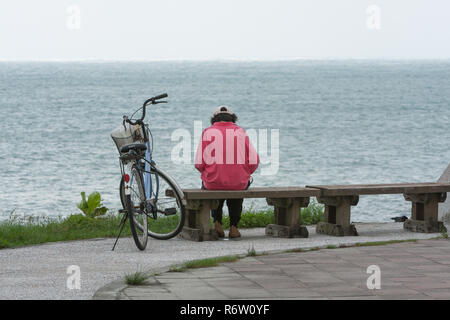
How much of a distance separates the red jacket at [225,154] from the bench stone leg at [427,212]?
7.50 feet

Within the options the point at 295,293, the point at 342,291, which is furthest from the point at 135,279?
the point at 342,291

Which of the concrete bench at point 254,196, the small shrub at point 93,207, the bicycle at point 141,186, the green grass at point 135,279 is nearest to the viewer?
the green grass at point 135,279

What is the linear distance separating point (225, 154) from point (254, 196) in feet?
1.87

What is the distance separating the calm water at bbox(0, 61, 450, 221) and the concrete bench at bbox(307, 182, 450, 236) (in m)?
11.1

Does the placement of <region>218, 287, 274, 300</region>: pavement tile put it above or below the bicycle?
below

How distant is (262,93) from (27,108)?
35162 millimetres

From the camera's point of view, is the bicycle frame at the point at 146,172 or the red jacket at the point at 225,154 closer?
the bicycle frame at the point at 146,172

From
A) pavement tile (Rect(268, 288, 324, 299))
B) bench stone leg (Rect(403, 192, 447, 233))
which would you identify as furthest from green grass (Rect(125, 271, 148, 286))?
bench stone leg (Rect(403, 192, 447, 233))

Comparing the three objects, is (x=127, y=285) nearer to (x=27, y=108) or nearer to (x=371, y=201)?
(x=371, y=201)

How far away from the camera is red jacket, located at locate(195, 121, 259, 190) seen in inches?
406

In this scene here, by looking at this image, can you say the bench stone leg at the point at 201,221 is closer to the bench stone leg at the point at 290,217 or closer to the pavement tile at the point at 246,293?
the bench stone leg at the point at 290,217

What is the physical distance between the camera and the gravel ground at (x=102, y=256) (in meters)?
7.54

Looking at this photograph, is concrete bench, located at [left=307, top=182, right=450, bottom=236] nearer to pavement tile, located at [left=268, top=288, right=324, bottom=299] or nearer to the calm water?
pavement tile, located at [left=268, top=288, right=324, bottom=299]

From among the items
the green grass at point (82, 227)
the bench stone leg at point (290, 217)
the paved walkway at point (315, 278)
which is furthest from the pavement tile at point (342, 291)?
the green grass at point (82, 227)
